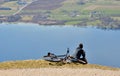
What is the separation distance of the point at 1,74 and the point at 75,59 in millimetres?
8291

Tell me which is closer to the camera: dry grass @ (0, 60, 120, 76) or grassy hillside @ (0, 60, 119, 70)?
dry grass @ (0, 60, 120, 76)

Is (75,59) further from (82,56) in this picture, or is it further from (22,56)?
(22,56)

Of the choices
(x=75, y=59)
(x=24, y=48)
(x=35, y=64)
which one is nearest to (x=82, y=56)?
(x=75, y=59)

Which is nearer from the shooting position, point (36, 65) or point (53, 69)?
point (53, 69)

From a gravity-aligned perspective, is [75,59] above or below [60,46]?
above

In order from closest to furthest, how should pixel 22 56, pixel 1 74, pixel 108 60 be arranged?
1. pixel 1 74
2. pixel 108 60
3. pixel 22 56

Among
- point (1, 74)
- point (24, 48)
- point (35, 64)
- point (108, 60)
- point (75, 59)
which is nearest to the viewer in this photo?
point (1, 74)

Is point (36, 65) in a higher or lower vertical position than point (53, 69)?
lower

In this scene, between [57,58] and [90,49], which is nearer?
[57,58]

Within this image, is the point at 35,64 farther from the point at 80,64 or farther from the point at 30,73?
the point at 30,73

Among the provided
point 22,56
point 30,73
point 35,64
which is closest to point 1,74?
point 30,73

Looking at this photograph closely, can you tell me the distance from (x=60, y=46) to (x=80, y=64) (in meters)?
164

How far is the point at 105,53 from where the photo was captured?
174000 mm

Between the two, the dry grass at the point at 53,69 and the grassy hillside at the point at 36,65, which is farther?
the grassy hillside at the point at 36,65
